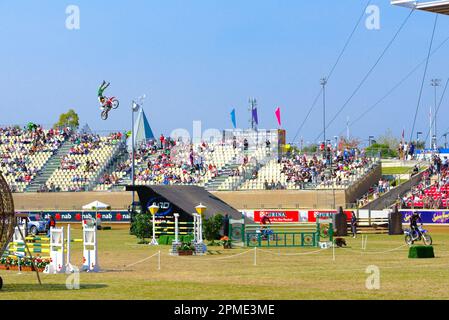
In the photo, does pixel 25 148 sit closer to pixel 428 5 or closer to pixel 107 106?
pixel 107 106

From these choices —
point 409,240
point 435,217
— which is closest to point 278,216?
point 435,217

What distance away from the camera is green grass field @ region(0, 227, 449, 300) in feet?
81.0

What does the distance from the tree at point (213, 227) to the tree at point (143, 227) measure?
4.36m

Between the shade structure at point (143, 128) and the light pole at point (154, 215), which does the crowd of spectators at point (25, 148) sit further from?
the light pole at point (154, 215)

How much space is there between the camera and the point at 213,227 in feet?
162

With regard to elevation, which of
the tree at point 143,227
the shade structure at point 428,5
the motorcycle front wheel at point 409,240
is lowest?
the motorcycle front wheel at point 409,240

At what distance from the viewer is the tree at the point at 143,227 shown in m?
52.8

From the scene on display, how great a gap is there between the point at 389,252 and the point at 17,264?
15193 millimetres

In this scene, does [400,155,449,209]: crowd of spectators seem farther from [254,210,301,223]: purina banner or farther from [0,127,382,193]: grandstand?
[254,210,301,223]: purina banner

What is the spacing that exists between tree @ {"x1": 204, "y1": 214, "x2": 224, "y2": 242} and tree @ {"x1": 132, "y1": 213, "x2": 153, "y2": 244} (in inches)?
172

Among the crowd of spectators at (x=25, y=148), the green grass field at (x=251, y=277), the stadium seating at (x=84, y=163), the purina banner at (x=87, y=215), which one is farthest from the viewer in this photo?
the crowd of spectators at (x=25, y=148)

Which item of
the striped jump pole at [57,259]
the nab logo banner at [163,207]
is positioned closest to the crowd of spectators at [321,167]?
the nab logo banner at [163,207]

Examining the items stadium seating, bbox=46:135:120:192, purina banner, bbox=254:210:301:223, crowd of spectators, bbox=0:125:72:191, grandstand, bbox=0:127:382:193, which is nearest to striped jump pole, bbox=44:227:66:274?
purina banner, bbox=254:210:301:223

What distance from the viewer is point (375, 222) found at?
63.5 m
